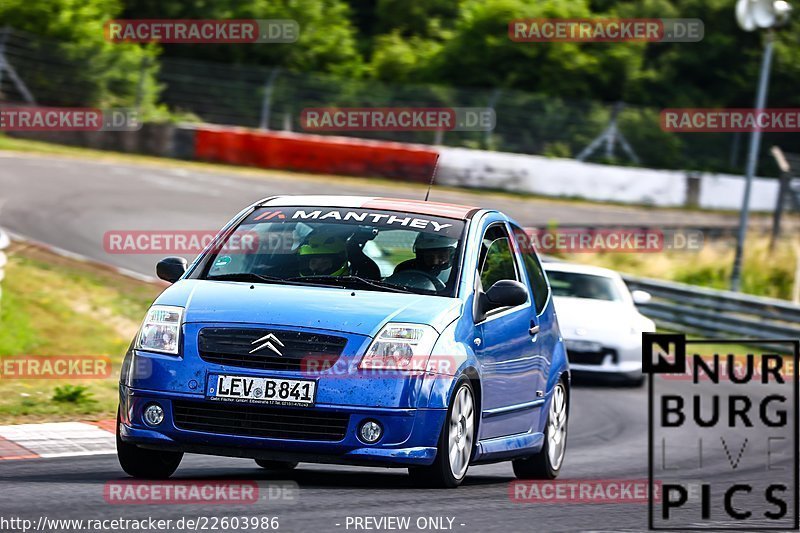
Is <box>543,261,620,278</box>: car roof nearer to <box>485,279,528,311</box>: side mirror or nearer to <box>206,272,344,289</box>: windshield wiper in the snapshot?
<box>485,279,528,311</box>: side mirror

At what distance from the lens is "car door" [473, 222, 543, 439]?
8102mm

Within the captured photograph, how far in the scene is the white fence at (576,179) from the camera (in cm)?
3425

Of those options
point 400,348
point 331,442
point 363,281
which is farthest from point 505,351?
point 331,442

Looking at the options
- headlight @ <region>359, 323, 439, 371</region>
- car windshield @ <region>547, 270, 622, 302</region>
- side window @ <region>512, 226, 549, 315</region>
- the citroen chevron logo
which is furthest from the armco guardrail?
the citroen chevron logo

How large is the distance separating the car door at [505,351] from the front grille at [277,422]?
1.02 meters

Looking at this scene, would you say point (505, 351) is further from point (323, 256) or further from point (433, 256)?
point (323, 256)

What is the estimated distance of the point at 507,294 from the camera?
804 centimetres
